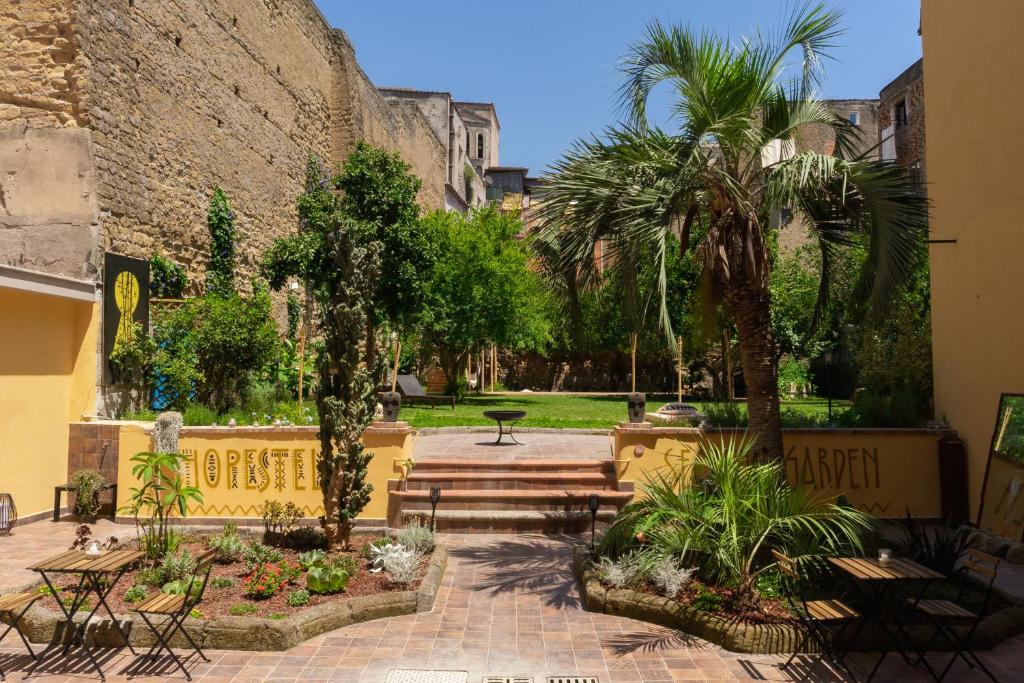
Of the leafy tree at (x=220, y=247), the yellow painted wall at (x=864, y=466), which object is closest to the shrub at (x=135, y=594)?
the yellow painted wall at (x=864, y=466)

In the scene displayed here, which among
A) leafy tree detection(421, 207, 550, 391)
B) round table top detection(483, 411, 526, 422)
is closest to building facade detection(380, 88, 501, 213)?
leafy tree detection(421, 207, 550, 391)

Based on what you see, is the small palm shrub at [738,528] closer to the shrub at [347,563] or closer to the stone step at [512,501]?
the stone step at [512,501]

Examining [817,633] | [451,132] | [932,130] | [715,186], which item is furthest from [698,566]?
[451,132]

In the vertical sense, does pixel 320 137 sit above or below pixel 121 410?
above

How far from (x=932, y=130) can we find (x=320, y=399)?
9.46 metres

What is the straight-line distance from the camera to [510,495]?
9.35 meters

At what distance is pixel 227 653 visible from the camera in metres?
5.34

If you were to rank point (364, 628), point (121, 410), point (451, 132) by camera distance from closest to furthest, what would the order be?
point (364, 628) → point (121, 410) → point (451, 132)

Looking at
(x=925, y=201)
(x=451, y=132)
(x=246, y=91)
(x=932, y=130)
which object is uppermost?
(x=451, y=132)

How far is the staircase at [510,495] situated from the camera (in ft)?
29.4

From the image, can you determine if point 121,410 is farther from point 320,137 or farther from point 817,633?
point 320,137

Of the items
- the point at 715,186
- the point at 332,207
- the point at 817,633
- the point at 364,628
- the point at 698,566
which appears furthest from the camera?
the point at 332,207

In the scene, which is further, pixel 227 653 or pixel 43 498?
pixel 43 498

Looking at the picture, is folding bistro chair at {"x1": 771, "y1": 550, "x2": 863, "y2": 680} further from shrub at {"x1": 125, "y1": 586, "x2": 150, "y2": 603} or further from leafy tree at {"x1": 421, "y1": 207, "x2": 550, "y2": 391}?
leafy tree at {"x1": 421, "y1": 207, "x2": 550, "y2": 391}
